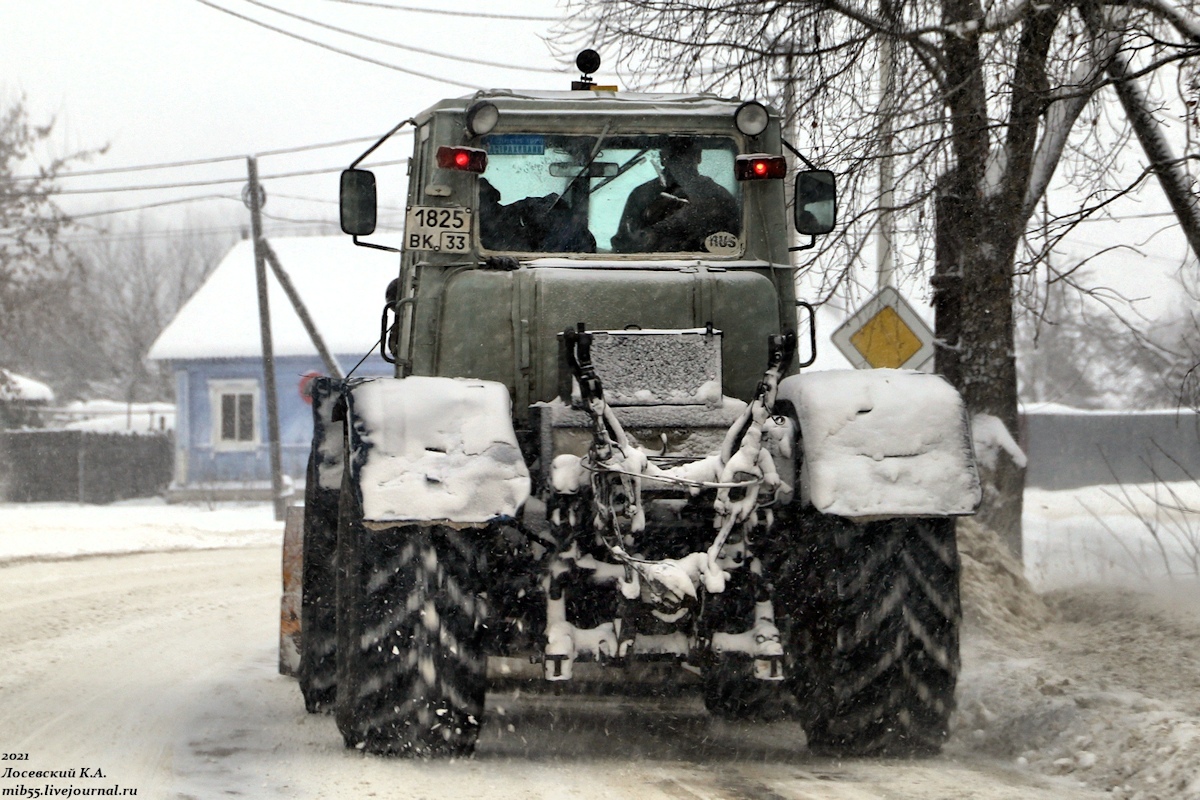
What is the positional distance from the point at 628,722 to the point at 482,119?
278cm

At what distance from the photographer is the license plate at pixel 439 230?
20.9ft

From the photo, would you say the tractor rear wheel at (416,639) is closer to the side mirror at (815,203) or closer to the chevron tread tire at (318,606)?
the chevron tread tire at (318,606)

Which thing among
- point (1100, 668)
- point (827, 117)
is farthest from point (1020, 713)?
point (827, 117)

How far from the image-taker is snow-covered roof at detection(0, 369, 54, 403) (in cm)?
3506

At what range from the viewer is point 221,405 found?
35031 mm

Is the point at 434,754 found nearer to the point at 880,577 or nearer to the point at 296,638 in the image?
the point at 880,577

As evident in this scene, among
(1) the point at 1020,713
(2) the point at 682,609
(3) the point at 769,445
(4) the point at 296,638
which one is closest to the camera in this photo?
(2) the point at 682,609

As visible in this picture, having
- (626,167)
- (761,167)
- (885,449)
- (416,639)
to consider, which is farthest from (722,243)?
(416,639)

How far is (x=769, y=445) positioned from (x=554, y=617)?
41.8 inches

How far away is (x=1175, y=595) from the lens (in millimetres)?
9398

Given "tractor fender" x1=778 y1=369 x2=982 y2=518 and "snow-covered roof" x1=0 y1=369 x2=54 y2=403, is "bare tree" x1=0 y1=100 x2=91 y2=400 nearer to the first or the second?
"snow-covered roof" x1=0 y1=369 x2=54 y2=403

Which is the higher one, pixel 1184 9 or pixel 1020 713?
pixel 1184 9

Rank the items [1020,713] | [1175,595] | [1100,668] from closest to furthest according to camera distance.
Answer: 1. [1020,713]
2. [1100,668]
3. [1175,595]

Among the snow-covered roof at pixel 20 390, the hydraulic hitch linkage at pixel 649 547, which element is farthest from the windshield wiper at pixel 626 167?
the snow-covered roof at pixel 20 390
